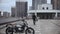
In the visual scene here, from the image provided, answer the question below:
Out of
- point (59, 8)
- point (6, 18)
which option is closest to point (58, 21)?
point (59, 8)

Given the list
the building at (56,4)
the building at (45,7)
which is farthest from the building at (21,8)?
the building at (56,4)

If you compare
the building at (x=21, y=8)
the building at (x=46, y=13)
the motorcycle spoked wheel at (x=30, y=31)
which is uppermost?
the building at (x=21, y=8)

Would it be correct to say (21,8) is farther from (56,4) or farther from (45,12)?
(56,4)

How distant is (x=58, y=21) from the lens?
1475 mm

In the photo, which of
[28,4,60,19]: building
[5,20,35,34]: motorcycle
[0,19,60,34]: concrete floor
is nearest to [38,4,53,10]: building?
[28,4,60,19]: building

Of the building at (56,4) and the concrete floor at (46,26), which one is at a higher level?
the building at (56,4)

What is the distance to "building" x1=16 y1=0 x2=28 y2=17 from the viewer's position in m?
1.41

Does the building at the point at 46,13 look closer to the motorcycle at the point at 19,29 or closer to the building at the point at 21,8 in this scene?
the building at the point at 21,8

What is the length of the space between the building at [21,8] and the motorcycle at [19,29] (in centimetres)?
11

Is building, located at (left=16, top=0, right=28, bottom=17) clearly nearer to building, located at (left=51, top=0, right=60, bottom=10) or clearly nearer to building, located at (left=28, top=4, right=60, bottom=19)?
building, located at (left=28, top=4, right=60, bottom=19)

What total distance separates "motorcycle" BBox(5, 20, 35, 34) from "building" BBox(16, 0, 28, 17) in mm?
111

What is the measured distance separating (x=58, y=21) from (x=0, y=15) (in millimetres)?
804

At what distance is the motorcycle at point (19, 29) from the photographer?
4.61 feet

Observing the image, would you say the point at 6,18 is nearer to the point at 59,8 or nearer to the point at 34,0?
the point at 34,0
